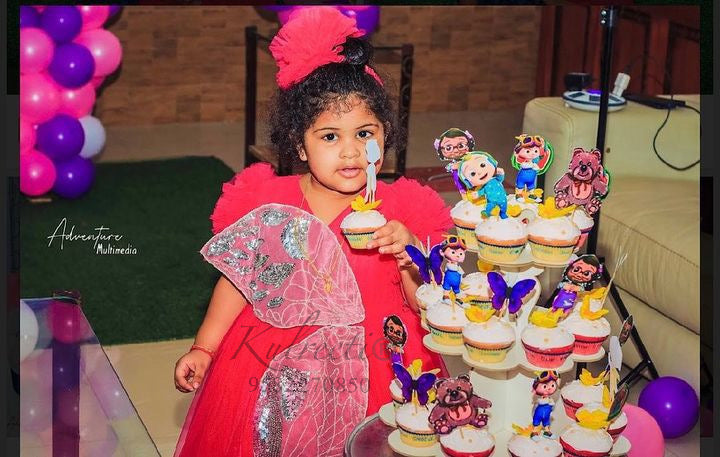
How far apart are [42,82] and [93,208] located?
0.54 meters

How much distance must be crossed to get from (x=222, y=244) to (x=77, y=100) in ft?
8.54

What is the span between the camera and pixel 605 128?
3148mm

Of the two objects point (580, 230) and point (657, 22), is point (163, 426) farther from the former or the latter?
point (657, 22)

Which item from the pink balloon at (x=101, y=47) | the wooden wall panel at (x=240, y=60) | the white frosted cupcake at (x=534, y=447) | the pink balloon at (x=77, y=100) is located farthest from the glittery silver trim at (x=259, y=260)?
the wooden wall panel at (x=240, y=60)

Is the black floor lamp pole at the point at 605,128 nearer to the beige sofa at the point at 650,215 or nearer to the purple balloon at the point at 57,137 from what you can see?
the beige sofa at the point at 650,215

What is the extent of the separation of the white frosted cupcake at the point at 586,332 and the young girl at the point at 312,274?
0.36 m

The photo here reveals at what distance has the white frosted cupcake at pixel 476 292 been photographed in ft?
6.81

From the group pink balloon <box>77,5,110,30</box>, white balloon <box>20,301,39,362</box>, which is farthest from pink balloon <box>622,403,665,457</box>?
pink balloon <box>77,5,110,30</box>

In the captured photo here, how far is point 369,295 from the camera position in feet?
7.88

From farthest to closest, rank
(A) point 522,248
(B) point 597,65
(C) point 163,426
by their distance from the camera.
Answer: (B) point 597,65, (C) point 163,426, (A) point 522,248

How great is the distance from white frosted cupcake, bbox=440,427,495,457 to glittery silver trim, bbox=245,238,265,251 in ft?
2.14

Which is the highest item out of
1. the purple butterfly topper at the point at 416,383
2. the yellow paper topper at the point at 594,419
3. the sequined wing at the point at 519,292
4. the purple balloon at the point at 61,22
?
the purple balloon at the point at 61,22

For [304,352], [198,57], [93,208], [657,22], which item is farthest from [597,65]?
[304,352]

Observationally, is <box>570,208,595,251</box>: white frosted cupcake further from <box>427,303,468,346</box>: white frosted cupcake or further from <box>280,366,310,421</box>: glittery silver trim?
<box>280,366,310,421</box>: glittery silver trim
